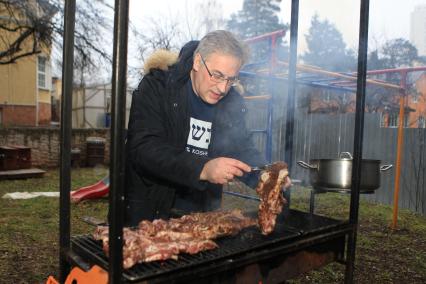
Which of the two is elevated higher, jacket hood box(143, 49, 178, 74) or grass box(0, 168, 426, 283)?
jacket hood box(143, 49, 178, 74)

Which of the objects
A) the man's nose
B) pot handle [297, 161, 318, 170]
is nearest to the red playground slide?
pot handle [297, 161, 318, 170]

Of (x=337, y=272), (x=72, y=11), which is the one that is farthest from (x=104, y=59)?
(x=72, y=11)

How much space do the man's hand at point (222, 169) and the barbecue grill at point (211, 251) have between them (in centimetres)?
37

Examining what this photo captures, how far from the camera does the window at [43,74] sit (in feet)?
66.0

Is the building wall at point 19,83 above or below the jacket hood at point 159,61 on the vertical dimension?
above

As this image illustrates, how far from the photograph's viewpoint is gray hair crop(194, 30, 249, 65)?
2471 mm

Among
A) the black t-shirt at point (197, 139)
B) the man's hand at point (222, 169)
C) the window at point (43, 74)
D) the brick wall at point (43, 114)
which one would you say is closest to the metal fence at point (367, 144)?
the black t-shirt at point (197, 139)

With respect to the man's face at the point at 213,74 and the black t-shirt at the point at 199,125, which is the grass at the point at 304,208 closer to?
the black t-shirt at the point at 199,125

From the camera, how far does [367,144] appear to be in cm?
924

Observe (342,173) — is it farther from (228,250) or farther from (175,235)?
(175,235)

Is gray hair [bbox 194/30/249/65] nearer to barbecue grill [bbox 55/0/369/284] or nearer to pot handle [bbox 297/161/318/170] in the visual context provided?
barbecue grill [bbox 55/0/369/284]

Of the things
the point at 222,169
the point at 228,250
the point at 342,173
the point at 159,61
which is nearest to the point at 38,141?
the point at 159,61

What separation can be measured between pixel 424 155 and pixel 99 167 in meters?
10.3

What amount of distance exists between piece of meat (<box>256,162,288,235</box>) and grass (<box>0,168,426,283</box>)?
7.69 ft
